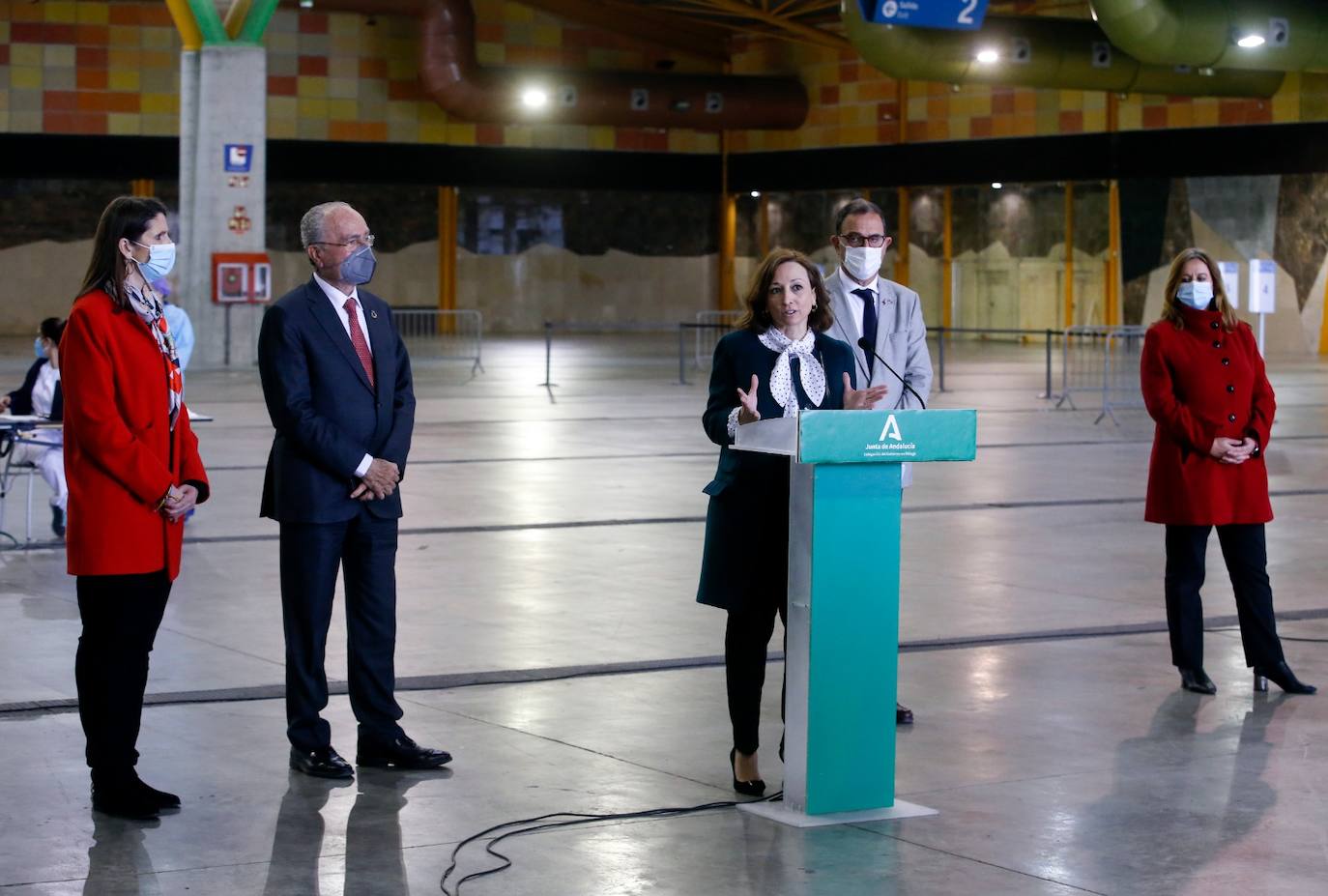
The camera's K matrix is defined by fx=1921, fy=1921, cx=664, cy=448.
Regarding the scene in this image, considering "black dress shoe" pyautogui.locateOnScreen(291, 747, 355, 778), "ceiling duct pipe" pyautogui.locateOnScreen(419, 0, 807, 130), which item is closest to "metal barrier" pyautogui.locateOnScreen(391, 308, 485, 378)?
"ceiling duct pipe" pyautogui.locateOnScreen(419, 0, 807, 130)

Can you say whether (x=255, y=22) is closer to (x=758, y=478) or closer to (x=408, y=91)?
(x=408, y=91)

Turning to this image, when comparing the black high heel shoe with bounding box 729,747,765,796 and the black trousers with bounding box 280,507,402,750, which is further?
the black trousers with bounding box 280,507,402,750

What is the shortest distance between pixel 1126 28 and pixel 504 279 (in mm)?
18503

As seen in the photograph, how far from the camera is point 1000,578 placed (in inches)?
387

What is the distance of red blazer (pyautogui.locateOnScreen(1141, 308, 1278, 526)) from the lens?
727 cm

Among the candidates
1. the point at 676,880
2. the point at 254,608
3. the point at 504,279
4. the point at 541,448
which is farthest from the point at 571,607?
the point at 504,279

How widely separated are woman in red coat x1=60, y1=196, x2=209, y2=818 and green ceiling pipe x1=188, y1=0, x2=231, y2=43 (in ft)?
69.3

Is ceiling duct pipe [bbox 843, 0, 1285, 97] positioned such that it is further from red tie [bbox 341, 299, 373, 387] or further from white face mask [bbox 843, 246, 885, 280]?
red tie [bbox 341, 299, 373, 387]

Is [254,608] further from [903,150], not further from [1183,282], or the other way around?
[903,150]

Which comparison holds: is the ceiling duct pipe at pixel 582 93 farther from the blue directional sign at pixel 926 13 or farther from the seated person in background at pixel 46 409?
the seated person in background at pixel 46 409

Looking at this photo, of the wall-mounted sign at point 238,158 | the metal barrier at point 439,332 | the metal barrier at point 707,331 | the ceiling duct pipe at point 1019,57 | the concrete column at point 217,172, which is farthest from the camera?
the metal barrier at point 439,332

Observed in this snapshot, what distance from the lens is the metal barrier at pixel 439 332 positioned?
31491mm

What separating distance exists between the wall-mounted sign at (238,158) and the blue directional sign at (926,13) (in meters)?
9.21

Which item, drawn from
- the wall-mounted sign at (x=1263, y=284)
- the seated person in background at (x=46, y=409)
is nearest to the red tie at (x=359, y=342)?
the seated person in background at (x=46, y=409)
